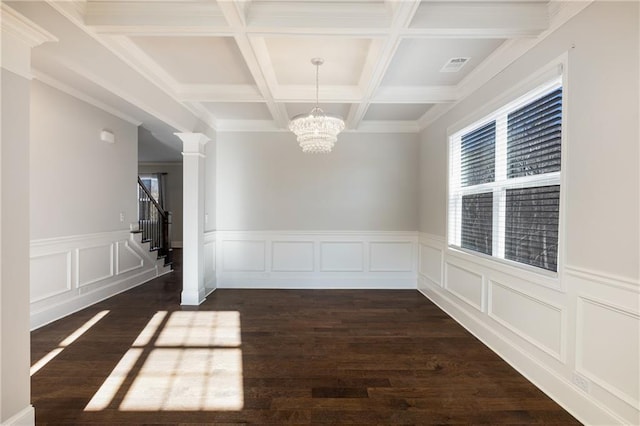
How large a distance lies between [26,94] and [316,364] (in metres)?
2.72

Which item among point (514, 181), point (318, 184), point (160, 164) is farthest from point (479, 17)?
point (160, 164)

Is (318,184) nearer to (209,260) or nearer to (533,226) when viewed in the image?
(209,260)

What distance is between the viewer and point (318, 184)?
17.2 ft

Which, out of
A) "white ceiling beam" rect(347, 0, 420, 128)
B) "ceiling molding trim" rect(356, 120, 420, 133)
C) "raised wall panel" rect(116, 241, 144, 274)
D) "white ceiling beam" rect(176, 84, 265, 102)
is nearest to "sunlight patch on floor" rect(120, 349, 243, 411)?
"raised wall panel" rect(116, 241, 144, 274)

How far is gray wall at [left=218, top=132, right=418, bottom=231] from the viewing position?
5.21m

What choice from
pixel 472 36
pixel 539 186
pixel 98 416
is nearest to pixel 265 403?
pixel 98 416

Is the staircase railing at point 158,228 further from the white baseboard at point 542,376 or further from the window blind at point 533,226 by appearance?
the window blind at point 533,226

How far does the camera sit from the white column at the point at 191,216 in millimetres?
4277

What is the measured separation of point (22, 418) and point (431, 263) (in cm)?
448

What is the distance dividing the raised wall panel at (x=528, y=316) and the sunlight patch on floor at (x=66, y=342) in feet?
13.2

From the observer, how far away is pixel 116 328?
3436mm

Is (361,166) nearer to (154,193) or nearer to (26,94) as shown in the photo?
(26,94)

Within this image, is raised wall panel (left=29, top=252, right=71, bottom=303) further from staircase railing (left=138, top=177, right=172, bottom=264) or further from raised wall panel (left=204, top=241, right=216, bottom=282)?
staircase railing (left=138, top=177, right=172, bottom=264)

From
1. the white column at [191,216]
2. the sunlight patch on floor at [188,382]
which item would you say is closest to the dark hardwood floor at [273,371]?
the sunlight patch on floor at [188,382]
